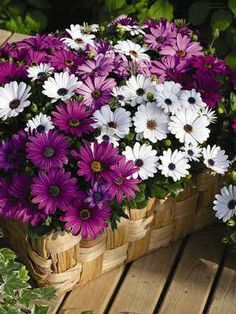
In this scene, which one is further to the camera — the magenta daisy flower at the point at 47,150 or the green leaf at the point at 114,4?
the green leaf at the point at 114,4

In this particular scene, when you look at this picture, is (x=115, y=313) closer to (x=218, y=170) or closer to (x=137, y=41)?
(x=218, y=170)

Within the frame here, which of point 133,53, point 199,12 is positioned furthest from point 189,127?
point 199,12

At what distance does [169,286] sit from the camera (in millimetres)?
1767

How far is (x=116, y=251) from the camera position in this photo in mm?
1713

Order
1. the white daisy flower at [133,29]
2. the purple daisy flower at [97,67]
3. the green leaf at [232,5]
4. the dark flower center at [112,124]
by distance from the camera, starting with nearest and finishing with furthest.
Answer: the dark flower center at [112,124] → the purple daisy flower at [97,67] → the white daisy flower at [133,29] → the green leaf at [232,5]

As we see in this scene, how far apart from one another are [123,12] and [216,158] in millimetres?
1119

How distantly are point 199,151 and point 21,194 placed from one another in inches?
17.4

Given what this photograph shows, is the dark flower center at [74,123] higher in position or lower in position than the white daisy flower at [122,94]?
lower

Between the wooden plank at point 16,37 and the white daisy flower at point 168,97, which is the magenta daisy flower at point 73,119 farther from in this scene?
the wooden plank at point 16,37

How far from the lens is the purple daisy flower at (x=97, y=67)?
5.38 ft

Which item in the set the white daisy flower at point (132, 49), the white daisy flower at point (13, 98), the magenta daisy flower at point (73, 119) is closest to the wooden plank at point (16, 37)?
the white daisy flower at point (132, 49)

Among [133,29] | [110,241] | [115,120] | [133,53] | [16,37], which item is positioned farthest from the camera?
[16,37]

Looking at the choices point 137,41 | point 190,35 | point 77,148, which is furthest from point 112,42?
point 77,148

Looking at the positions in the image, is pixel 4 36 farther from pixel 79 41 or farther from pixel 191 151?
pixel 191 151
